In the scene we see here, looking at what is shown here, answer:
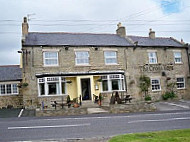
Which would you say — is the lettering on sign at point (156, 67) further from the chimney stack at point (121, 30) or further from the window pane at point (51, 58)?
the window pane at point (51, 58)

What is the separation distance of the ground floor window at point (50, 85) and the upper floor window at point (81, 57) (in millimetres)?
2683

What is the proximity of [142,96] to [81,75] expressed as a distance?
766 cm

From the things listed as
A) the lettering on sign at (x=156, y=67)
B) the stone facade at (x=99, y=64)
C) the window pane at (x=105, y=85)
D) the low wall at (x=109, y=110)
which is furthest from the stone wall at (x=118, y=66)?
the low wall at (x=109, y=110)

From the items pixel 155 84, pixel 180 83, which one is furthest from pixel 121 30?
pixel 180 83

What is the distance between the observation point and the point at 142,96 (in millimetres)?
26547

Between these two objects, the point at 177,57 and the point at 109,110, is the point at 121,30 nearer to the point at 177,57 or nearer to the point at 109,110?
the point at 177,57

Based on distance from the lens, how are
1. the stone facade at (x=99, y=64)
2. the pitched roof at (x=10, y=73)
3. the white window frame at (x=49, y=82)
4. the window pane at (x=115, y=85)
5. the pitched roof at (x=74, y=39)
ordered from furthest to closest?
1. the pitched roof at (x=10, y=73)
2. the window pane at (x=115, y=85)
3. the pitched roof at (x=74, y=39)
4. the stone facade at (x=99, y=64)
5. the white window frame at (x=49, y=82)

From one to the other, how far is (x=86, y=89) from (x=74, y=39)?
6.08 metres

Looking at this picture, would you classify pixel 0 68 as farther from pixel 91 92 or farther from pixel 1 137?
pixel 1 137

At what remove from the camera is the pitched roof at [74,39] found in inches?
984

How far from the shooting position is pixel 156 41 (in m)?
30.4

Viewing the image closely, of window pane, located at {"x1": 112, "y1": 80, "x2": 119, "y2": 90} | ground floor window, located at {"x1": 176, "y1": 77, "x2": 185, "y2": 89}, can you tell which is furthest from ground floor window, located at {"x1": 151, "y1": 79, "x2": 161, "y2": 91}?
window pane, located at {"x1": 112, "y1": 80, "x2": 119, "y2": 90}

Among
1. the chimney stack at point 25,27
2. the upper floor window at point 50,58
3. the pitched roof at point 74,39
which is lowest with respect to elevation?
the upper floor window at point 50,58

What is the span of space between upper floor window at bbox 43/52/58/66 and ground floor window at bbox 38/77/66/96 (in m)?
1.82
